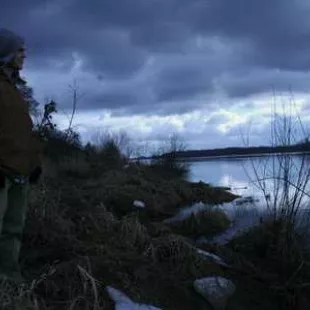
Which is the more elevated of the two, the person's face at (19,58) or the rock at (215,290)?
the person's face at (19,58)

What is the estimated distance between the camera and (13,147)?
19.2 feet

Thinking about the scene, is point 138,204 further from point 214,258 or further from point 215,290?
point 215,290

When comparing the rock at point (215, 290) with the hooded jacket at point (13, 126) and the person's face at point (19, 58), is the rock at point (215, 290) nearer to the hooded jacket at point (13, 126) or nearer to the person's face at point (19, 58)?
the hooded jacket at point (13, 126)

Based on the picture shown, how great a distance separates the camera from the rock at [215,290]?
24.8ft

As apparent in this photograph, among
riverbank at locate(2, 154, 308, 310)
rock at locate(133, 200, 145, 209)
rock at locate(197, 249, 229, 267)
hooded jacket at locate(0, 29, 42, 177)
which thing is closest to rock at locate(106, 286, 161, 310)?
riverbank at locate(2, 154, 308, 310)

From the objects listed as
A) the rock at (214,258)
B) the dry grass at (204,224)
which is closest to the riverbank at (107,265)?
the rock at (214,258)

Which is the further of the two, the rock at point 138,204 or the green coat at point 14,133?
the rock at point 138,204

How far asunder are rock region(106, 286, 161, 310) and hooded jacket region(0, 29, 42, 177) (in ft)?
5.34

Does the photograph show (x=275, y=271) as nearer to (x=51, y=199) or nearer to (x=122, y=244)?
(x=122, y=244)

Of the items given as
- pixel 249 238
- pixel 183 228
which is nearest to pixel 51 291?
pixel 249 238

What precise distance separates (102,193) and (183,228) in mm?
6530

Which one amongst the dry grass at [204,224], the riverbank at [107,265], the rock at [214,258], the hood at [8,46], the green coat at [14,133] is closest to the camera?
the green coat at [14,133]

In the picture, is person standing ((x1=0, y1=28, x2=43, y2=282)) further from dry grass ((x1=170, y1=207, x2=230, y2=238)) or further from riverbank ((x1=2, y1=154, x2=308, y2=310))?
dry grass ((x1=170, y1=207, x2=230, y2=238))

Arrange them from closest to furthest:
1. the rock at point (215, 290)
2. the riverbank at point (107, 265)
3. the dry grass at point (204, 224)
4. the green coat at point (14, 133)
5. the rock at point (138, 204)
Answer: the green coat at point (14, 133)
the riverbank at point (107, 265)
the rock at point (215, 290)
the dry grass at point (204, 224)
the rock at point (138, 204)
